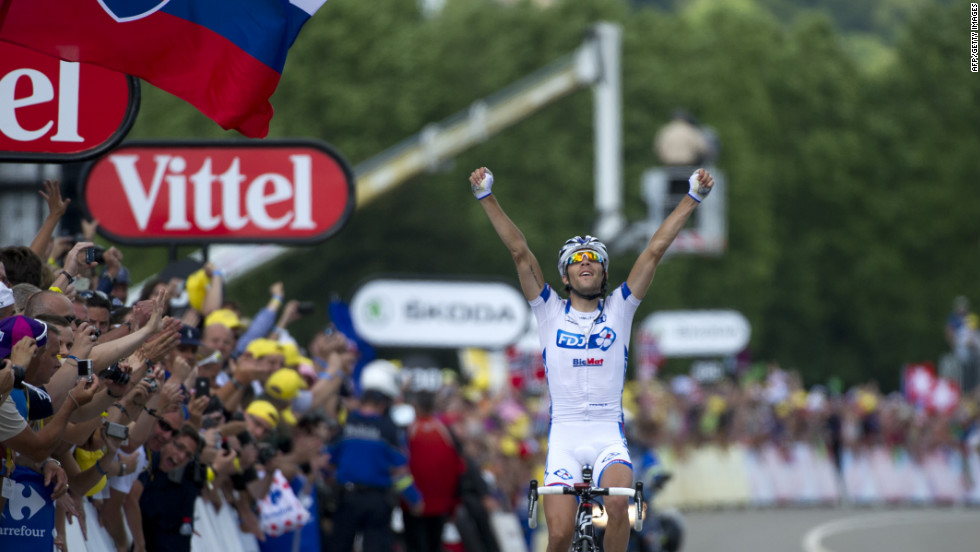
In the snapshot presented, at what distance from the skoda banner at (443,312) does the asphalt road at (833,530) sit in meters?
3.91

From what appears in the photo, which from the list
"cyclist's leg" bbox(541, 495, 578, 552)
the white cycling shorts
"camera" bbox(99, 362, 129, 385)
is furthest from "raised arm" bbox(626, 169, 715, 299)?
"camera" bbox(99, 362, 129, 385)

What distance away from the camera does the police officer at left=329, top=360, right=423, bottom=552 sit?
1541 centimetres

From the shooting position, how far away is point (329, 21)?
5228 centimetres

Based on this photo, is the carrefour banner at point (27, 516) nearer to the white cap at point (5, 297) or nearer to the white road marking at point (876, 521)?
the white cap at point (5, 297)

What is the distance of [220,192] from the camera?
43.4 ft

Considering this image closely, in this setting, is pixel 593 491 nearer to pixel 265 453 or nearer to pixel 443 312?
pixel 265 453

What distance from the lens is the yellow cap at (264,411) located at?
1223cm

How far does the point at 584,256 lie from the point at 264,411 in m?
2.89

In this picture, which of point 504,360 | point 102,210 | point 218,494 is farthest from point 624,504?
point 504,360

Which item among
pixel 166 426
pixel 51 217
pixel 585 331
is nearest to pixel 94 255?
pixel 51 217

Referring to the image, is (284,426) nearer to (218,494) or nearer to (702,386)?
(218,494)

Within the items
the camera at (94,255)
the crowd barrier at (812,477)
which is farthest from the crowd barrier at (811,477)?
the camera at (94,255)

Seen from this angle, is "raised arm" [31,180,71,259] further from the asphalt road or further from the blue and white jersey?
the asphalt road

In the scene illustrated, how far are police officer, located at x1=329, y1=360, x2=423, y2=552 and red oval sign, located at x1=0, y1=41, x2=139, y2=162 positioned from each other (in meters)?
6.70
